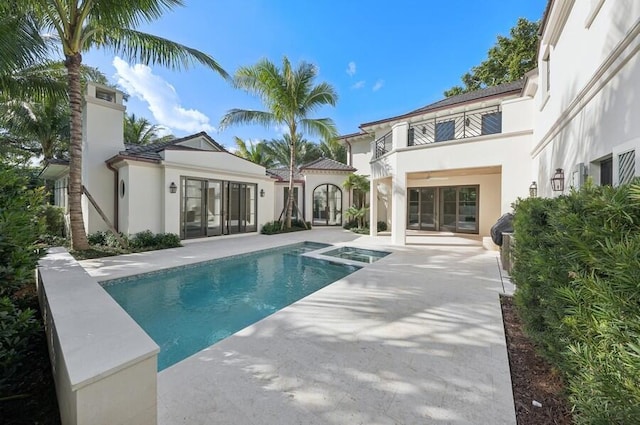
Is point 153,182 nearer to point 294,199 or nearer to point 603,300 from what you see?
point 294,199

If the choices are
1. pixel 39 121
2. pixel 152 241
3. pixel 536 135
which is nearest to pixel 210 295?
pixel 152 241

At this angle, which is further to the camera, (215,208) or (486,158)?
(215,208)

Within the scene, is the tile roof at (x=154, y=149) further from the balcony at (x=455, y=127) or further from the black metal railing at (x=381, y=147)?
the balcony at (x=455, y=127)

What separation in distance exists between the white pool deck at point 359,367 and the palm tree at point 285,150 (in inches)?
908

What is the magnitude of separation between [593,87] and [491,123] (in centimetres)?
992

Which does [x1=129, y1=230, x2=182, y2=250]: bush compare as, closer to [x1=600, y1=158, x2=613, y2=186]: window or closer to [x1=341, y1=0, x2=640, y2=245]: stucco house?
[x1=341, y1=0, x2=640, y2=245]: stucco house

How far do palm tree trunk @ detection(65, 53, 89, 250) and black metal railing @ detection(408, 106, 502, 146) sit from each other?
14.0 metres

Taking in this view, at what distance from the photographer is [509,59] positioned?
23.2 meters

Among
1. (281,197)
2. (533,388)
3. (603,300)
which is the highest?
(281,197)

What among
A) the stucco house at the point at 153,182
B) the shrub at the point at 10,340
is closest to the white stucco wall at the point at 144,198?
the stucco house at the point at 153,182

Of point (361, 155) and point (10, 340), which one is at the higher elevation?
point (361, 155)

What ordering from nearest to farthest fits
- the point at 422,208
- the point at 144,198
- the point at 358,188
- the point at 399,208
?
the point at 144,198
the point at 399,208
the point at 422,208
the point at 358,188

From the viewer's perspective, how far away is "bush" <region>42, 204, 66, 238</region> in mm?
12494

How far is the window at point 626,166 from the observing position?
3.35 metres
